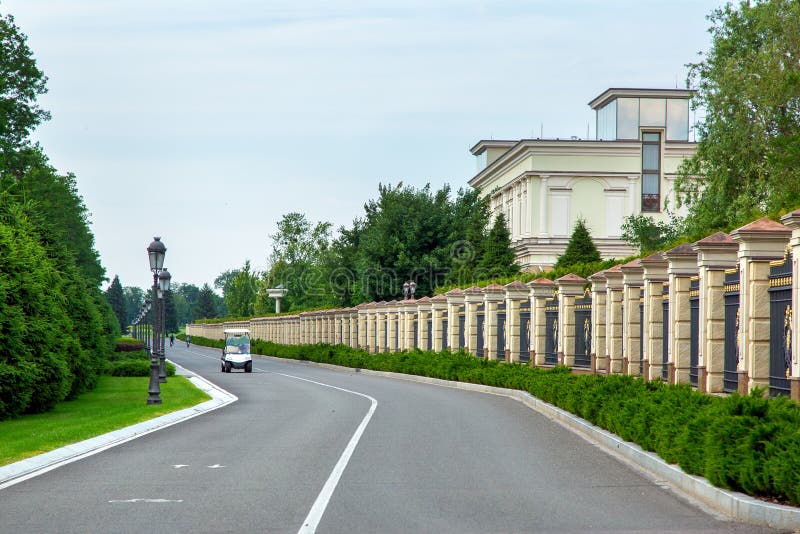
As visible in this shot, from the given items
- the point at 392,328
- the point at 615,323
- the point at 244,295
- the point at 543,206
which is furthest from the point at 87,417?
the point at 244,295

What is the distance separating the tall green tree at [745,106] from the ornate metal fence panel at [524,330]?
13.8 meters

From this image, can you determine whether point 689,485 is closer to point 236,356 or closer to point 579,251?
point 236,356

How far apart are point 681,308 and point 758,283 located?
4.51 meters

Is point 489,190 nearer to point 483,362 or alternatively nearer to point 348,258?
point 348,258

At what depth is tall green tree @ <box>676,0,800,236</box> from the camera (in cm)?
4838

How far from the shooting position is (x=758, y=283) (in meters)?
17.7

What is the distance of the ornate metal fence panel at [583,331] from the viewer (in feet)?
103

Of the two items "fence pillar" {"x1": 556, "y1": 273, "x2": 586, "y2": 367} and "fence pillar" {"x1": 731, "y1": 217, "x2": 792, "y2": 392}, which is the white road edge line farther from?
"fence pillar" {"x1": 556, "y1": 273, "x2": 586, "y2": 367}

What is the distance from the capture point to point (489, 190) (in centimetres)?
9769

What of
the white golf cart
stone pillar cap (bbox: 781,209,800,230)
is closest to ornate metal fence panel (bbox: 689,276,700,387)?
stone pillar cap (bbox: 781,209,800,230)

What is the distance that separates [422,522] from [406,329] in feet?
154

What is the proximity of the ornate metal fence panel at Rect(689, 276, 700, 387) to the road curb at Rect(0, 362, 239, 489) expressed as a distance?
1109 centimetres

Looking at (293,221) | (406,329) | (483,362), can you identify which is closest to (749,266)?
(483,362)

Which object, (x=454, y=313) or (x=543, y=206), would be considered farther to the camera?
(x=543, y=206)
